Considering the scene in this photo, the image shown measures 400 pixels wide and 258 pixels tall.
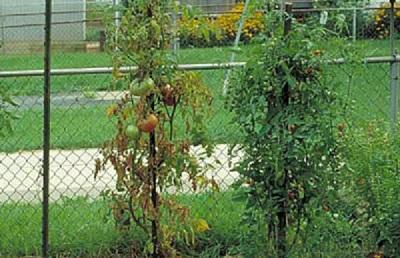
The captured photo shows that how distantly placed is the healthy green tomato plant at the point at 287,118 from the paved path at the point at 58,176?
2.01 metres

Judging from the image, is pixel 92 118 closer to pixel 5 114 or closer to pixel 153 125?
pixel 5 114

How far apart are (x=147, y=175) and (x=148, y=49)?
2.14ft

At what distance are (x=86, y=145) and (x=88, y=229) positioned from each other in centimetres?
206

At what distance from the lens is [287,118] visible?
4.03 meters

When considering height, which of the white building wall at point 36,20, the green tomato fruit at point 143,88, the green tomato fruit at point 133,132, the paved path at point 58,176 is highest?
the green tomato fruit at point 143,88

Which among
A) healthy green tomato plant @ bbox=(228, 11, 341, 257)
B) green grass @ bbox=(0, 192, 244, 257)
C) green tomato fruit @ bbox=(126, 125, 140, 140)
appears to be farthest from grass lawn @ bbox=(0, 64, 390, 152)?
green tomato fruit @ bbox=(126, 125, 140, 140)

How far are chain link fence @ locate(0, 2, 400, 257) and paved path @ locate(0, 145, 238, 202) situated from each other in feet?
0.04

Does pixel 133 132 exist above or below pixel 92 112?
above

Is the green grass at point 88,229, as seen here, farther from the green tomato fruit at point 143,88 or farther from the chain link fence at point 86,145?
the green tomato fruit at point 143,88

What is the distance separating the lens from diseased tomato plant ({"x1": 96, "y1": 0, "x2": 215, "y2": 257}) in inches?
156

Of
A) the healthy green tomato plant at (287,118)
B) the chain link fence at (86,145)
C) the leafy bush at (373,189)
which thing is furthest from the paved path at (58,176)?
the healthy green tomato plant at (287,118)

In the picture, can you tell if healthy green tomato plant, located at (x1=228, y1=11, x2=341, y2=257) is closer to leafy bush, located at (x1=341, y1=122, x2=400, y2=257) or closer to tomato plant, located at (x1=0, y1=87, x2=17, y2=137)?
leafy bush, located at (x1=341, y1=122, x2=400, y2=257)

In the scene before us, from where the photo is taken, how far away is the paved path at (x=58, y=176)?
660 cm

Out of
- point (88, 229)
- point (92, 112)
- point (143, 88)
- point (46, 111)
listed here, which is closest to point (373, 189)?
point (143, 88)
